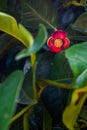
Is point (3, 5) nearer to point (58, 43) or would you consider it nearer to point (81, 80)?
point (58, 43)

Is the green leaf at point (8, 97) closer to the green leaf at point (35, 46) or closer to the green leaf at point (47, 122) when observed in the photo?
the green leaf at point (35, 46)

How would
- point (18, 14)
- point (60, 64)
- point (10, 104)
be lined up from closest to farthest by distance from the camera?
point (10, 104) < point (60, 64) < point (18, 14)

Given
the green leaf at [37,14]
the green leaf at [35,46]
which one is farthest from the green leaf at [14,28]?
the green leaf at [37,14]

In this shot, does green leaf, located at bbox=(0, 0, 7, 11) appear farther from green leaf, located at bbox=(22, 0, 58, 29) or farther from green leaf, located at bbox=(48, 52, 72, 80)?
green leaf, located at bbox=(48, 52, 72, 80)

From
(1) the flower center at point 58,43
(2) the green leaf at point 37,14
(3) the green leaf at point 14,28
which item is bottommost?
(1) the flower center at point 58,43

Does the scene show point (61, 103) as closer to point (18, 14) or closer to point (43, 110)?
point (43, 110)

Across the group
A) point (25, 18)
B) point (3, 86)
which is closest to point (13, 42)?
point (25, 18)
